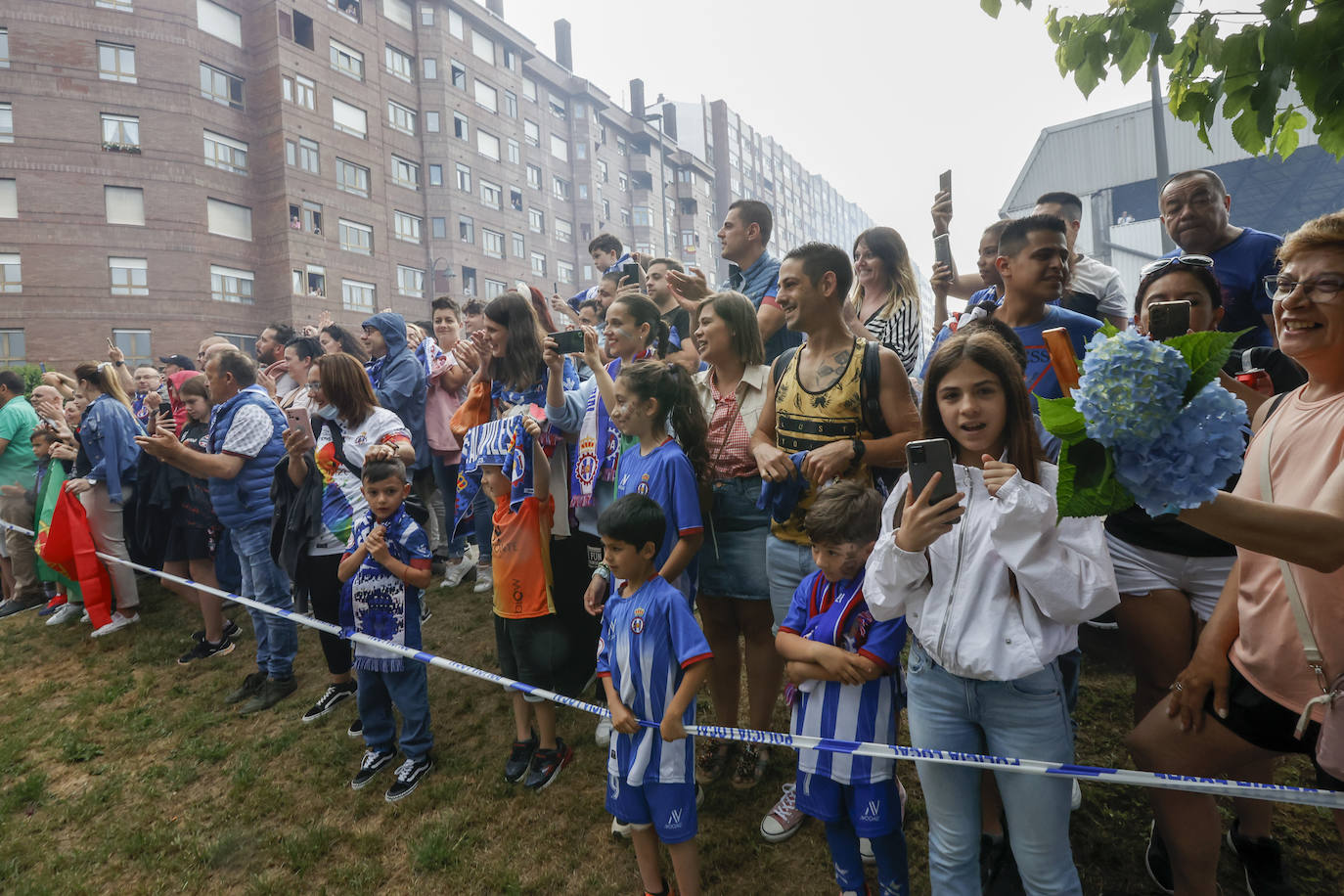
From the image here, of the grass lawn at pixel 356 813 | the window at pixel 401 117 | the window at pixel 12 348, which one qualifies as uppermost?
the window at pixel 401 117

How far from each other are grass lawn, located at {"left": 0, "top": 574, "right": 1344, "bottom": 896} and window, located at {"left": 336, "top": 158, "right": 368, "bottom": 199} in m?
28.7

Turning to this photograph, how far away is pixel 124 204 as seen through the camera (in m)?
23.9

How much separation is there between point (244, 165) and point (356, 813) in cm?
3071

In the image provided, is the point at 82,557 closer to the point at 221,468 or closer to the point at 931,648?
the point at 221,468

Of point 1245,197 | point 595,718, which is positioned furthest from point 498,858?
point 1245,197

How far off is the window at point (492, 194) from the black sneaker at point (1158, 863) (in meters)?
39.1

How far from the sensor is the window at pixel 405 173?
3184cm

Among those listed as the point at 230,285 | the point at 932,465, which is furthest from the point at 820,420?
the point at 230,285

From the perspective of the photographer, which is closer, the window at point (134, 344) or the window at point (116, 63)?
the window at point (116, 63)

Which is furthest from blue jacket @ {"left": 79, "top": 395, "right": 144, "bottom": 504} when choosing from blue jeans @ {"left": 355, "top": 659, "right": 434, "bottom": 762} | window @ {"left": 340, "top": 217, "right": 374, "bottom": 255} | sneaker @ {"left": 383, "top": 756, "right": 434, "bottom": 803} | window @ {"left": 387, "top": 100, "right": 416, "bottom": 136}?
window @ {"left": 387, "top": 100, "right": 416, "bottom": 136}

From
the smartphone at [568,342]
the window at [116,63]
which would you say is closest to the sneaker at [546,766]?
the smartphone at [568,342]

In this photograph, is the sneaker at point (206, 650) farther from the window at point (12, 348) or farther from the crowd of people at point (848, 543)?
the window at point (12, 348)

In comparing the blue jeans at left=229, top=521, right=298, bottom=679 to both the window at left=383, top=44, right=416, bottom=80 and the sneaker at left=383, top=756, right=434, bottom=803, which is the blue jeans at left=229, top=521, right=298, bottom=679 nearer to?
the sneaker at left=383, top=756, right=434, bottom=803

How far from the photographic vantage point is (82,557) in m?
6.60
